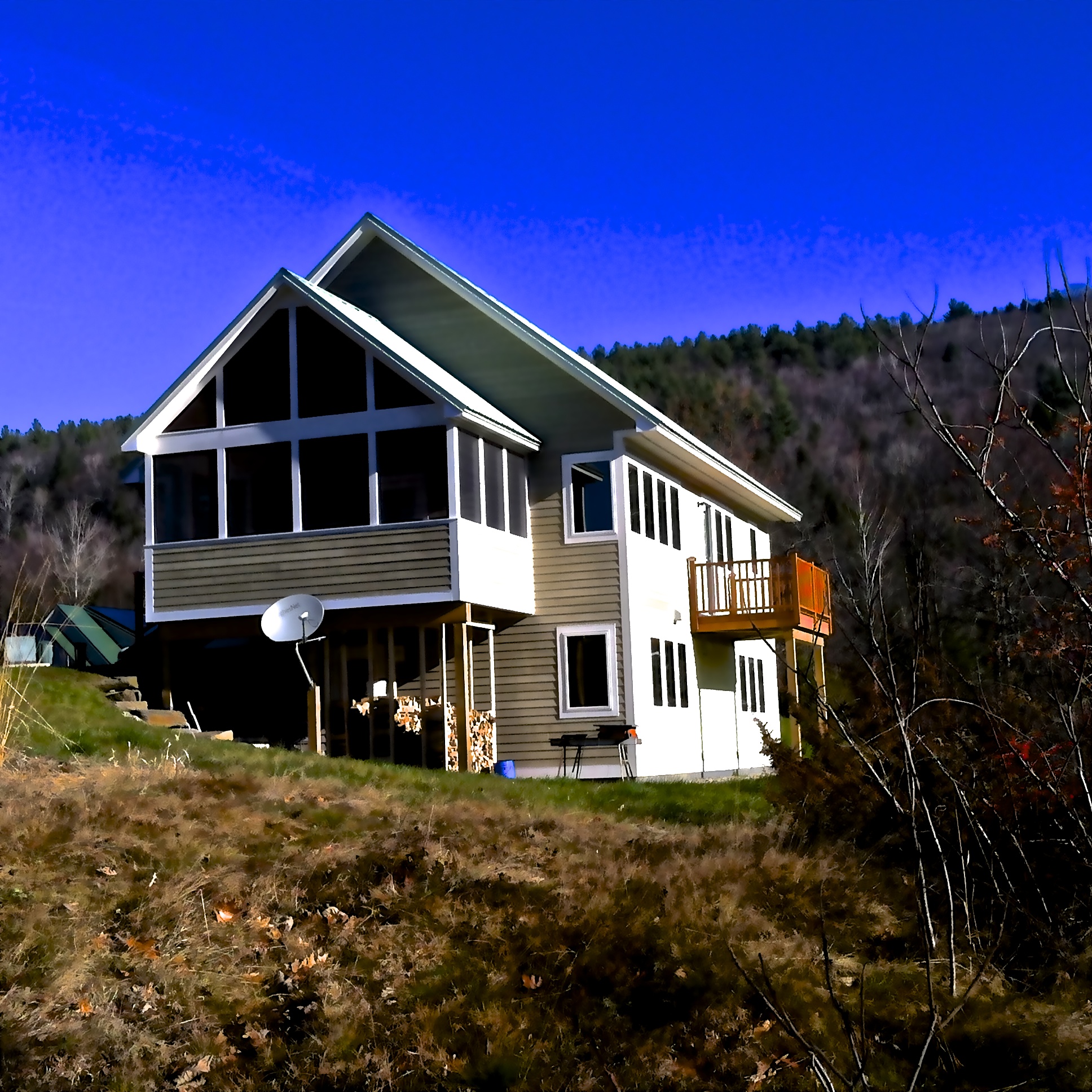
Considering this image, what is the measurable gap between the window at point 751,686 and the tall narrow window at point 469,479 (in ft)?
31.6

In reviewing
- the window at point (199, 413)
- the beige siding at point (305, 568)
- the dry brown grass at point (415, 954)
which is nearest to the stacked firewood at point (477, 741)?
the beige siding at point (305, 568)

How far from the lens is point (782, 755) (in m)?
12.0

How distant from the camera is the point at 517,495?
21.1 metres

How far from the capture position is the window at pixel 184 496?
2061cm

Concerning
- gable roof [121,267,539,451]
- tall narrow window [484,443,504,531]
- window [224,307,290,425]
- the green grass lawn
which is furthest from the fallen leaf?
window [224,307,290,425]

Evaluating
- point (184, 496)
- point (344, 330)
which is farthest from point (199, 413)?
point (344, 330)

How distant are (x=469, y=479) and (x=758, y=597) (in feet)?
21.6

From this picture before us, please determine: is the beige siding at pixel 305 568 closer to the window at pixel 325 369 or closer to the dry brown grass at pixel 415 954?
the window at pixel 325 369

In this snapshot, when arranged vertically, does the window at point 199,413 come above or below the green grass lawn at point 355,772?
above

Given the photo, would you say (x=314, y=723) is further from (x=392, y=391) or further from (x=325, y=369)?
(x=325, y=369)

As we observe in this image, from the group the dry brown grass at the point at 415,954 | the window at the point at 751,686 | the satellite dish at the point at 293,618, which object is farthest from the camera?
the window at the point at 751,686

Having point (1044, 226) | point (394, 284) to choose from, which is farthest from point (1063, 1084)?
point (394, 284)

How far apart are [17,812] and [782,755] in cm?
630

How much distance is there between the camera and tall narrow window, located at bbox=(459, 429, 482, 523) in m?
19.4
